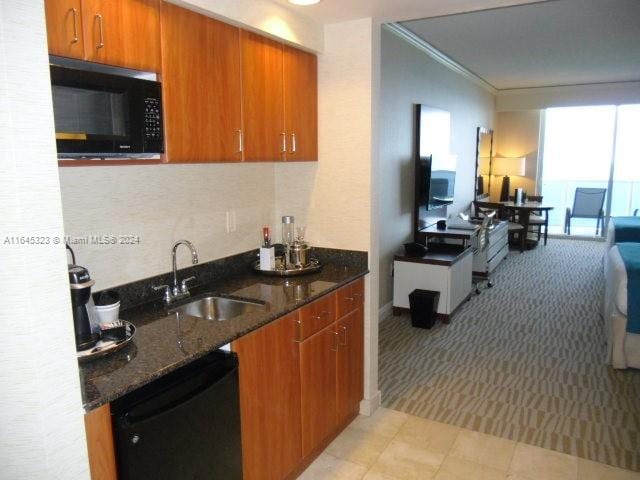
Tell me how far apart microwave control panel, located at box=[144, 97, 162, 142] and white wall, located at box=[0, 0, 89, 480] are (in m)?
0.60

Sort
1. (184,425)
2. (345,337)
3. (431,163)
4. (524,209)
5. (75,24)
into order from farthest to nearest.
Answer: (524,209) < (431,163) < (345,337) < (184,425) < (75,24)

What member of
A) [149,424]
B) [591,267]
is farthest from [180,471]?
[591,267]

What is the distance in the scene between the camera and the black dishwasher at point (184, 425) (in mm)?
1546

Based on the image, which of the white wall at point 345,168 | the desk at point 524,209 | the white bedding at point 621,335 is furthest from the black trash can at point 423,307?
the desk at point 524,209

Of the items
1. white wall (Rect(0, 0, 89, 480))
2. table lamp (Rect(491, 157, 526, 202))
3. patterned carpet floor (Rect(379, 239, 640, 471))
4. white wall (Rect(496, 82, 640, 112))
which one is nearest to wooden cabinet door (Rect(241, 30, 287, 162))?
white wall (Rect(0, 0, 89, 480))

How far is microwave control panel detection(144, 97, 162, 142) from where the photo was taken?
185 centimetres

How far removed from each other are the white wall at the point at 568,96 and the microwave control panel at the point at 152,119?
8.85m

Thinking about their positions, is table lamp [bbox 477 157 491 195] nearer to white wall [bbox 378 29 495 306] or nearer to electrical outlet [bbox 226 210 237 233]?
white wall [bbox 378 29 495 306]

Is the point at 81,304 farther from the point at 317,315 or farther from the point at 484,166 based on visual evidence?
the point at 484,166

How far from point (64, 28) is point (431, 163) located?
14.6ft

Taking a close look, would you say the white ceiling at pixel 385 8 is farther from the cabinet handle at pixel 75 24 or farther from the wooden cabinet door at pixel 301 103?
the cabinet handle at pixel 75 24

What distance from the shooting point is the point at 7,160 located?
1191mm

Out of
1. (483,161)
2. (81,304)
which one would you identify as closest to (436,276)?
(81,304)

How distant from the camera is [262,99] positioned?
2.52 meters
